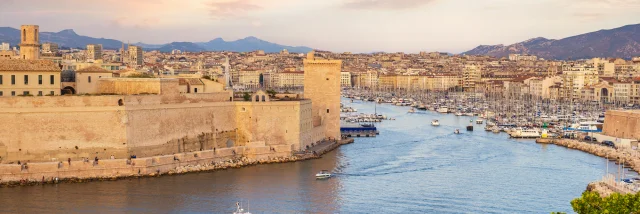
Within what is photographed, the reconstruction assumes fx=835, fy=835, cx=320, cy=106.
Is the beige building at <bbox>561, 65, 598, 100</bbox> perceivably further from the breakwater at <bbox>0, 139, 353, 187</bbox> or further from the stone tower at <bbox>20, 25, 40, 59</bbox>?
the stone tower at <bbox>20, 25, 40, 59</bbox>

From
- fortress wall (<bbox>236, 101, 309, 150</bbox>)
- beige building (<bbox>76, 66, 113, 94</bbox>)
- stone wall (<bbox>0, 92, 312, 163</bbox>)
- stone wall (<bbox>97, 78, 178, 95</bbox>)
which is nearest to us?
stone wall (<bbox>0, 92, 312, 163</bbox>)

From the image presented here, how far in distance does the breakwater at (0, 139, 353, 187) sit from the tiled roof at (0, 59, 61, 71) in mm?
3137

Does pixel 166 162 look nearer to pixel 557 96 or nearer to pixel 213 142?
pixel 213 142

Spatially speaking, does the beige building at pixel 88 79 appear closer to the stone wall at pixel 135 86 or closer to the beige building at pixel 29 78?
the stone wall at pixel 135 86

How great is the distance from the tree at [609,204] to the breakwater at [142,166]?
1208 centimetres

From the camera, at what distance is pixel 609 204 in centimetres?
917

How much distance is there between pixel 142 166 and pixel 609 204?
491 inches

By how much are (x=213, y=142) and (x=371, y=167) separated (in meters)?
4.37

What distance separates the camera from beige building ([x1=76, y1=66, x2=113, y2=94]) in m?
22.3

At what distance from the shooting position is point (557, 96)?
195ft

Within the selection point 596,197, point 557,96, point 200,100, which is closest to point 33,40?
point 200,100

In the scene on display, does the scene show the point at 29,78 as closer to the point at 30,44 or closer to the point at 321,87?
the point at 30,44

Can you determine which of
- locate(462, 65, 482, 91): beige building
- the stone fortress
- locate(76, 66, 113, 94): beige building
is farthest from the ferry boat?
locate(462, 65, 482, 91): beige building

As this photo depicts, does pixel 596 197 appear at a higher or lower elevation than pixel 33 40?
lower
